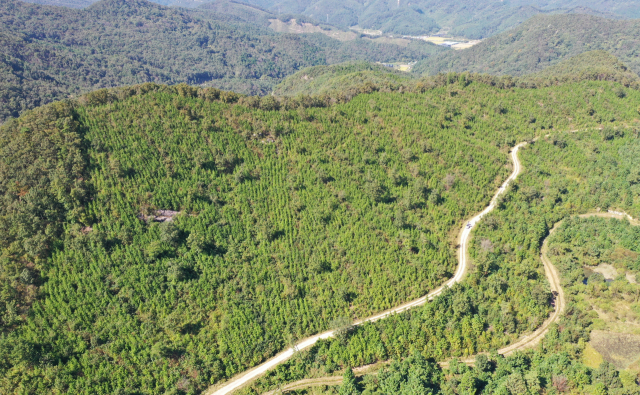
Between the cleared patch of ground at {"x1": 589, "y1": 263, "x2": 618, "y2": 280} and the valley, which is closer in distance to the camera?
the valley

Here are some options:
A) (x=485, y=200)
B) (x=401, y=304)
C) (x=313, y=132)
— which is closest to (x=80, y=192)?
(x=313, y=132)

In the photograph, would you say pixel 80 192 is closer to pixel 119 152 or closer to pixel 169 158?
pixel 119 152

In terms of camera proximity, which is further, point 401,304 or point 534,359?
point 401,304

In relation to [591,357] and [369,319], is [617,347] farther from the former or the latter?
[369,319]

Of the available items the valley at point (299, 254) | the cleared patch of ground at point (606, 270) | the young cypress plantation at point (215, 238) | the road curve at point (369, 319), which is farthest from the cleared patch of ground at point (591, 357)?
the road curve at point (369, 319)

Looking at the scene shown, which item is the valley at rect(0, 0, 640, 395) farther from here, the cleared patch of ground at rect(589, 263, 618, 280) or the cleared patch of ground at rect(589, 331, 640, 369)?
the cleared patch of ground at rect(589, 263, 618, 280)

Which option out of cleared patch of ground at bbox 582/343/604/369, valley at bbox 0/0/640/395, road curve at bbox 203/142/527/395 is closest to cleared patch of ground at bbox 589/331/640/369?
valley at bbox 0/0/640/395

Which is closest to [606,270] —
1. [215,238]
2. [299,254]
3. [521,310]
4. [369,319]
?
[521,310]
